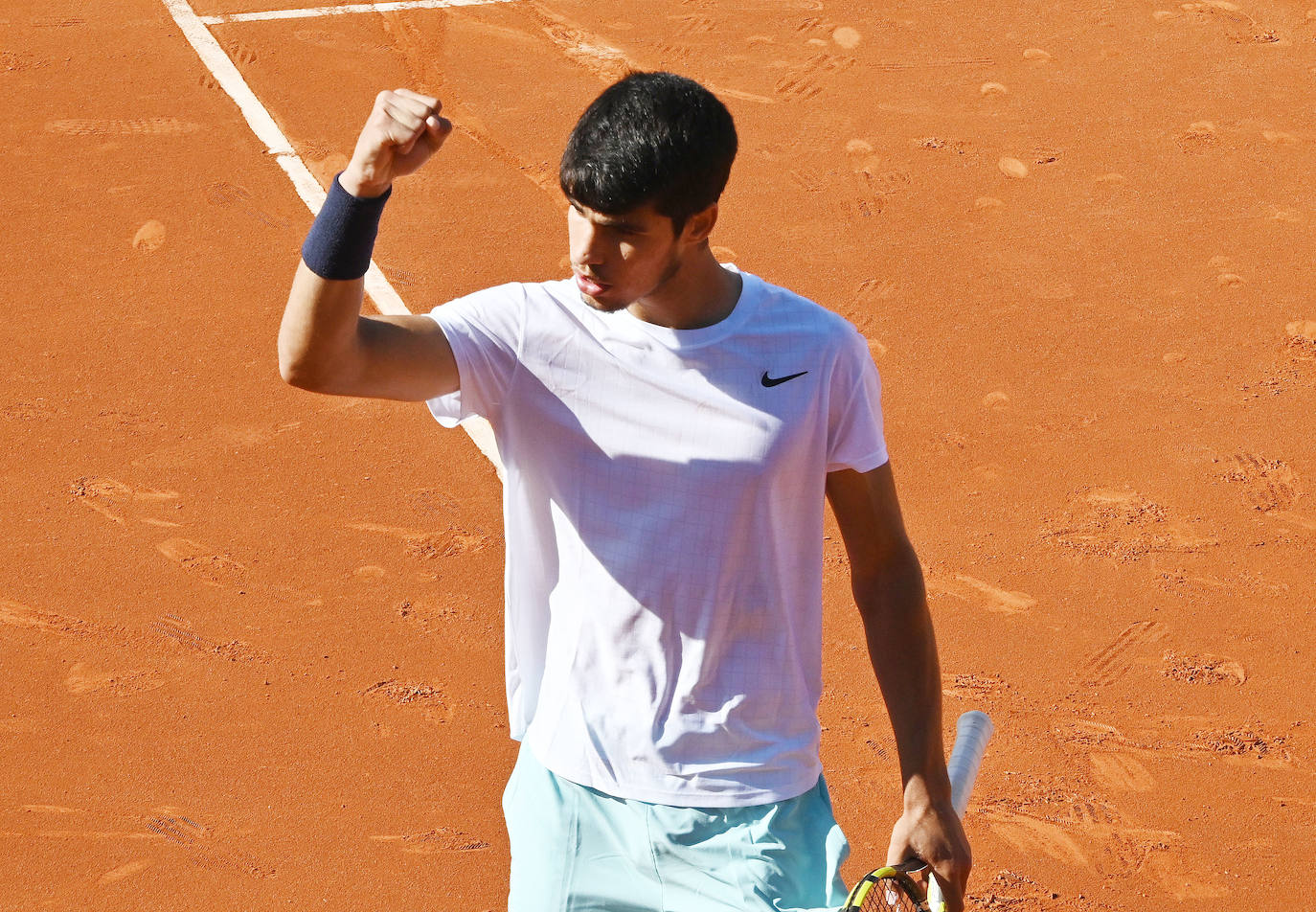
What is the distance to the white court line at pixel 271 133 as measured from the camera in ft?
26.9

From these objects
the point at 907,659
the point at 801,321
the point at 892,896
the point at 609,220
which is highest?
the point at 609,220

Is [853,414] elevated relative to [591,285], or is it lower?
lower

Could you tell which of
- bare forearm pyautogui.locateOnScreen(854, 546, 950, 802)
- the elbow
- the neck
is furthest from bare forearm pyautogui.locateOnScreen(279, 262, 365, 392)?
bare forearm pyautogui.locateOnScreen(854, 546, 950, 802)

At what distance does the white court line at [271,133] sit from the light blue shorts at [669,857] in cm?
428

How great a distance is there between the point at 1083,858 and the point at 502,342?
133 inches

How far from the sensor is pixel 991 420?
7.58m

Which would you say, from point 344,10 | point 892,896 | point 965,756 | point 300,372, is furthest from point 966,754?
point 344,10

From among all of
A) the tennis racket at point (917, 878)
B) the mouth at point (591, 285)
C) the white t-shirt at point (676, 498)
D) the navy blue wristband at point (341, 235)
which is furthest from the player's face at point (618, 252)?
the tennis racket at point (917, 878)

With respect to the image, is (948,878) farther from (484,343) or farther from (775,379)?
(484,343)

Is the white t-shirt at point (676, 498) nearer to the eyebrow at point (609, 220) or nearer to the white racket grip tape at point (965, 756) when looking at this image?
the eyebrow at point (609, 220)

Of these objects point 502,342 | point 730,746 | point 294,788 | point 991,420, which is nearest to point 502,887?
point 294,788

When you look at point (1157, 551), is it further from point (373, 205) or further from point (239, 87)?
point (239, 87)

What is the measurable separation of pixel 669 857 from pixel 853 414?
93cm

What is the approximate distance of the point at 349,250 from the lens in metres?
2.53
